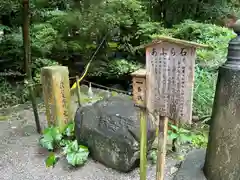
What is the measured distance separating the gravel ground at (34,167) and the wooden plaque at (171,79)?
4.36ft

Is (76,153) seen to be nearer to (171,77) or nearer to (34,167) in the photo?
(34,167)

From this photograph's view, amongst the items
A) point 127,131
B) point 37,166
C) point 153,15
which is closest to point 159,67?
point 127,131

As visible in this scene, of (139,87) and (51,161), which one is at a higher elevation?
(139,87)

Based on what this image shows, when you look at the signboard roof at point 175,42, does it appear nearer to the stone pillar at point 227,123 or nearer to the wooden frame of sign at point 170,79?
the wooden frame of sign at point 170,79

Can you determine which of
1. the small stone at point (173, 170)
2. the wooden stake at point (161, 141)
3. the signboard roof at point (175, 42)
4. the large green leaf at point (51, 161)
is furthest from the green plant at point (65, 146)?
the signboard roof at point (175, 42)

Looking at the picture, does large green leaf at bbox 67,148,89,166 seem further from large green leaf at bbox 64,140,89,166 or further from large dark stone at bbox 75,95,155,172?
large dark stone at bbox 75,95,155,172

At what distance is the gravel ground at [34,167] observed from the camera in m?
2.94

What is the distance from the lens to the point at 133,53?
6.83 meters

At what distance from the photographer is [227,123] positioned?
1812 mm

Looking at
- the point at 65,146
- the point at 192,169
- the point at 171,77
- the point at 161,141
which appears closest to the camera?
the point at 171,77

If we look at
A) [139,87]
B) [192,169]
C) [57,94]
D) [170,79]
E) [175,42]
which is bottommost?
[192,169]

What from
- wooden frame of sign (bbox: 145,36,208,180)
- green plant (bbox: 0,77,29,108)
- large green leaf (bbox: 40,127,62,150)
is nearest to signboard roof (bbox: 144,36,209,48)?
wooden frame of sign (bbox: 145,36,208,180)

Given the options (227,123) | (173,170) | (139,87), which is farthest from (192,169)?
(139,87)

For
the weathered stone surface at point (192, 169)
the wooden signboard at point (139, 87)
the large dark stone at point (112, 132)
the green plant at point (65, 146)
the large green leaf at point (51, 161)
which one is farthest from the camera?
the large green leaf at point (51, 161)
